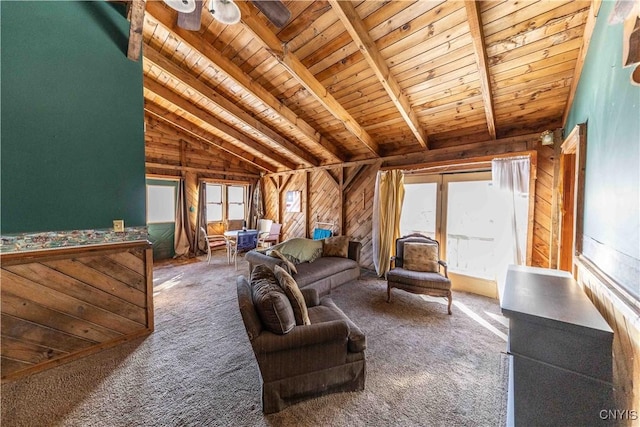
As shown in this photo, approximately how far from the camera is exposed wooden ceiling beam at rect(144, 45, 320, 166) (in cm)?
307

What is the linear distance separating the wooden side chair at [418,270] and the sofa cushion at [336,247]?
884mm

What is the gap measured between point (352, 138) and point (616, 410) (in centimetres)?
440

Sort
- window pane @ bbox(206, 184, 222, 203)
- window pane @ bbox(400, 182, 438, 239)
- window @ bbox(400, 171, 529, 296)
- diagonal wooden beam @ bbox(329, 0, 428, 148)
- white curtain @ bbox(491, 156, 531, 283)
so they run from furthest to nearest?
window pane @ bbox(206, 184, 222, 203) < window pane @ bbox(400, 182, 438, 239) < window @ bbox(400, 171, 529, 296) < white curtain @ bbox(491, 156, 531, 283) < diagonal wooden beam @ bbox(329, 0, 428, 148)

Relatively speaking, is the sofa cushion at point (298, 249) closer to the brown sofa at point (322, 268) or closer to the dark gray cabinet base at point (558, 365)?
the brown sofa at point (322, 268)

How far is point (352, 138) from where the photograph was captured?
4.59 metres

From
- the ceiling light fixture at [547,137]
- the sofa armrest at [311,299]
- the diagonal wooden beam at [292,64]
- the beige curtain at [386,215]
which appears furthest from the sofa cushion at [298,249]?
the ceiling light fixture at [547,137]

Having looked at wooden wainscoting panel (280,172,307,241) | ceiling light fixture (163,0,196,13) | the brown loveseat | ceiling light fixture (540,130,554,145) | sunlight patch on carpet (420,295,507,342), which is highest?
ceiling light fixture (163,0,196,13)

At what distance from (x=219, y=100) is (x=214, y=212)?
4.00 m

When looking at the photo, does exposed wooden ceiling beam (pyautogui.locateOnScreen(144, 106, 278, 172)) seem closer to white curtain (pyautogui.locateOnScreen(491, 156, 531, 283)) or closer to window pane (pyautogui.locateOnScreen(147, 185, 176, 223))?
window pane (pyautogui.locateOnScreen(147, 185, 176, 223))

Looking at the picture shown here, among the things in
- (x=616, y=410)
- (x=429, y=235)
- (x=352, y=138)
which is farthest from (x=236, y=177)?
(x=616, y=410)

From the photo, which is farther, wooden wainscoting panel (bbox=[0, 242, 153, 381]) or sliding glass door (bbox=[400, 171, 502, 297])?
sliding glass door (bbox=[400, 171, 502, 297])

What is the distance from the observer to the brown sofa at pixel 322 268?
3344mm

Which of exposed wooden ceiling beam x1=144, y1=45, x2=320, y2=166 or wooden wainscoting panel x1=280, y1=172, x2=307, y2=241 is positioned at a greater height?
exposed wooden ceiling beam x1=144, y1=45, x2=320, y2=166

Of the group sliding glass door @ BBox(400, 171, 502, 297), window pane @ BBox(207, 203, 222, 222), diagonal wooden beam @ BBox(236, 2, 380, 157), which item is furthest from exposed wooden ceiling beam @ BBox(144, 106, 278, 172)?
sliding glass door @ BBox(400, 171, 502, 297)
